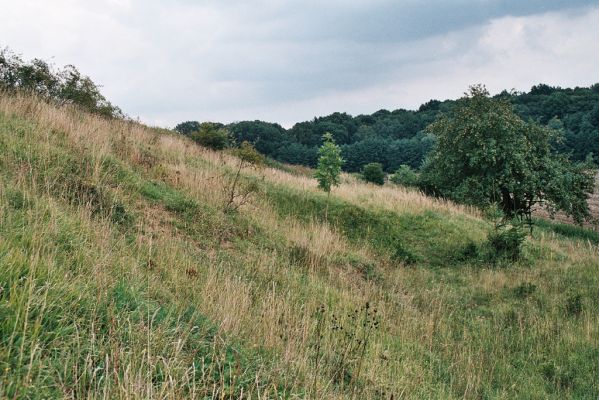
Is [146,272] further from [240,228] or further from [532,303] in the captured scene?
[532,303]

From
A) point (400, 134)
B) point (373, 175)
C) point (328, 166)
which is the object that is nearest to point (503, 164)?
point (328, 166)

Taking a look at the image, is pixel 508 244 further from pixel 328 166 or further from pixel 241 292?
pixel 241 292

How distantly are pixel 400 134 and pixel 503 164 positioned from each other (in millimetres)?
95082

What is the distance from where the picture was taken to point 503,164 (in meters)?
17.2

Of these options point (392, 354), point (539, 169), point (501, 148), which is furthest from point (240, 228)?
point (539, 169)

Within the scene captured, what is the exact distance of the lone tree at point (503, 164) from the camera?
56.2 feet

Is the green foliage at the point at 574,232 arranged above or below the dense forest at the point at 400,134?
below

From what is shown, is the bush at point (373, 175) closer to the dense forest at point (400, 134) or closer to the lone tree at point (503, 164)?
the lone tree at point (503, 164)

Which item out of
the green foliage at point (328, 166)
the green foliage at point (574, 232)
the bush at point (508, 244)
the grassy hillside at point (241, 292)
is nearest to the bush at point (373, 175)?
the green foliage at point (574, 232)

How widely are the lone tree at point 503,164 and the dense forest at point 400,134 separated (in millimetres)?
45008

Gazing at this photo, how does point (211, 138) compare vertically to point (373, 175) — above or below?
above

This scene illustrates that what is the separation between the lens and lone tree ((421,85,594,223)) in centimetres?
1714

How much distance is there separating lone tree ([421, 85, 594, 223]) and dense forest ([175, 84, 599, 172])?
45008 mm

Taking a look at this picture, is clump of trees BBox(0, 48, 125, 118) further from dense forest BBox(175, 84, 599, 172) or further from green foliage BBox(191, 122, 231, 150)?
dense forest BBox(175, 84, 599, 172)
